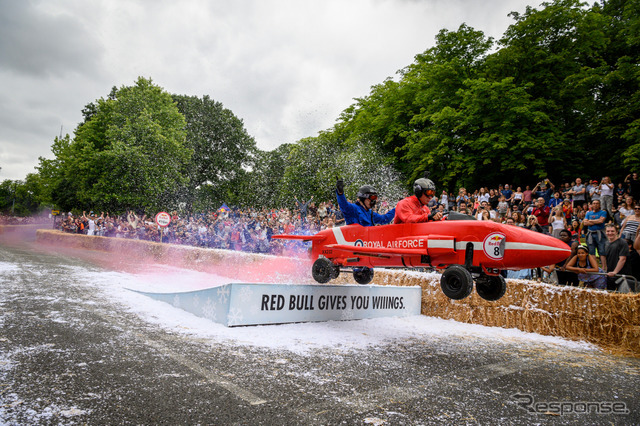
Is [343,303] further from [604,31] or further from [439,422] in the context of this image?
[604,31]

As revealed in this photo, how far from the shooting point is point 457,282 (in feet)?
19.4

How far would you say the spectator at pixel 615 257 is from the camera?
800cm

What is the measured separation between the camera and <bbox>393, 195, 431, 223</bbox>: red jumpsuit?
689 centimetres

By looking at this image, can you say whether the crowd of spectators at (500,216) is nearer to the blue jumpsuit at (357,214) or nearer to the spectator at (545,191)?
the spectator at (545,191)

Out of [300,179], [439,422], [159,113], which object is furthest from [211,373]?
[159,113]

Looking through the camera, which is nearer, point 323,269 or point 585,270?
point 323,269

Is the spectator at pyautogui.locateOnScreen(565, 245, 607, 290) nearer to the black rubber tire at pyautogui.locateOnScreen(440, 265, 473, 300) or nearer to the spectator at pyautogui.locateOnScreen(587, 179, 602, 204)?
Answer: the black rubber tire at pyautogui.locateOnScreen(440, 265, 473, 300)

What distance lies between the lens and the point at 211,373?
454cm

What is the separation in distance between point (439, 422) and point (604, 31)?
2778 cm

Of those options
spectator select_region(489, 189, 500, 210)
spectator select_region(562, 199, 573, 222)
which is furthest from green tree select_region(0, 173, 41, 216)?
spectator select_region(562, 199, 573, 222)

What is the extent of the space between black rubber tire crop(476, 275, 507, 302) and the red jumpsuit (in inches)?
54.1

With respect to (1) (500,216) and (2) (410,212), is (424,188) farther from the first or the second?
(1) (500,216)

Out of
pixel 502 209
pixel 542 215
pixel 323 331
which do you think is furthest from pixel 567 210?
pixel 323 331

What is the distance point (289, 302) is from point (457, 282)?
3119 mm
